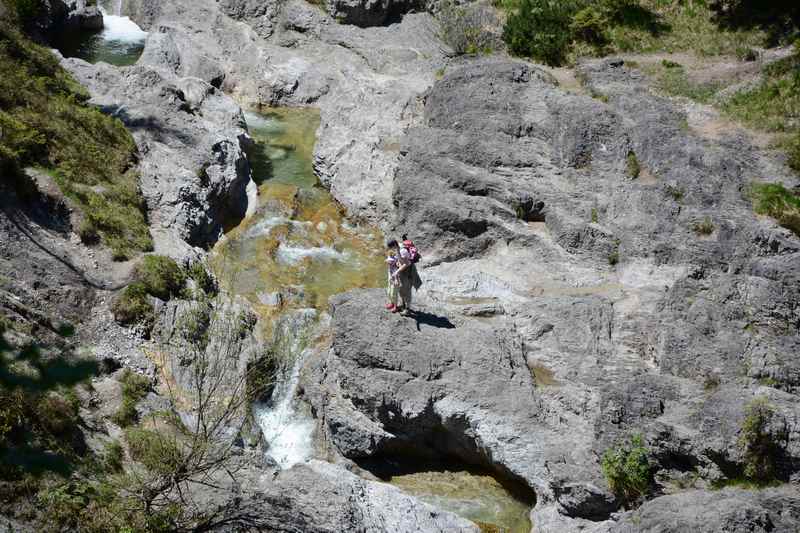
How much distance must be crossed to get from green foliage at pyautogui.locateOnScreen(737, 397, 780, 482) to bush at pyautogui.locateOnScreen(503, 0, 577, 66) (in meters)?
23.3

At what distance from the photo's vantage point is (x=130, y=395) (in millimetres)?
17781

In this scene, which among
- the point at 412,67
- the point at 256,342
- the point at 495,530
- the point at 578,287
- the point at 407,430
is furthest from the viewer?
the point at 412,67

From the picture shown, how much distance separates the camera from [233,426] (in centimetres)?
1820

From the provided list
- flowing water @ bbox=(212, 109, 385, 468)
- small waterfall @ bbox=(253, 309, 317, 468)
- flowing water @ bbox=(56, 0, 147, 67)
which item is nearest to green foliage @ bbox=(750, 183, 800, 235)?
flowing water @ bbox=(212, 109, 385, 468)

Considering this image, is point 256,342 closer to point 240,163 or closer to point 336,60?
point 240,163

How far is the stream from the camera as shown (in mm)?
18172

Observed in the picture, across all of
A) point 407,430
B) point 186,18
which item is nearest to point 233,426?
point 407,430

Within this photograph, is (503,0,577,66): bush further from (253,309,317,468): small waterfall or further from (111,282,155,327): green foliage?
(111,282,155,327): green foliage

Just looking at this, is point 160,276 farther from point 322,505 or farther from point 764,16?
point 764,16

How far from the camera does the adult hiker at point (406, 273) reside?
1833 cm

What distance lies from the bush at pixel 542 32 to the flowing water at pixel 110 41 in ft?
64.6

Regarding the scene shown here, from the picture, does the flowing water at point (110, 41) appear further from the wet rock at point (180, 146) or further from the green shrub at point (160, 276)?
the green shrub at point (160, 276)

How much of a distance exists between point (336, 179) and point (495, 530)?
15.4 metres

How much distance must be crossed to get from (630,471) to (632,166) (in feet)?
A: 41.7
